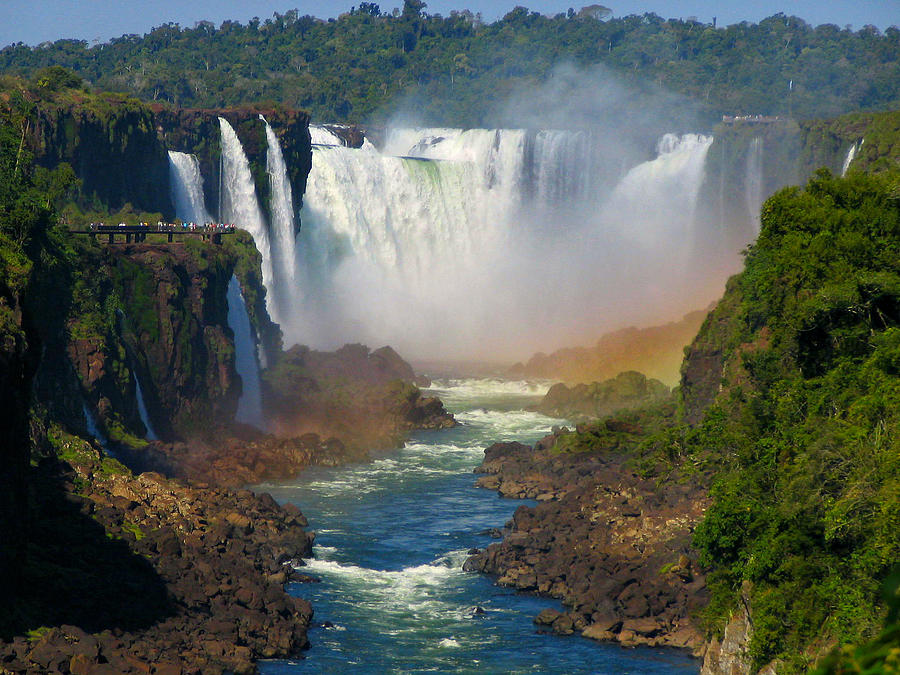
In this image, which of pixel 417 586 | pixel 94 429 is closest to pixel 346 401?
pixel 94 429

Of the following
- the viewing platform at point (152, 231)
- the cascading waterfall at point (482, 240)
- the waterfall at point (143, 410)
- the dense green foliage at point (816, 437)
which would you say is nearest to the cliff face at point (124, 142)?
the cascading waterfall at point (482, 240)

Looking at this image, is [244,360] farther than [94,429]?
Yes

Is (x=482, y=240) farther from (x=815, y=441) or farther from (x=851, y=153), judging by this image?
(x=815, y=441)

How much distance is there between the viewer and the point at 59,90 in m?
69.0

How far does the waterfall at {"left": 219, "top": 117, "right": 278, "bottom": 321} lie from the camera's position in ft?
265

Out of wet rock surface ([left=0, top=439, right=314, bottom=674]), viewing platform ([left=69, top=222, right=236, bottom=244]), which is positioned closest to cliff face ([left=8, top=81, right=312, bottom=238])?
viewing platform ([left=69, top=222, right=236, bottom=244])

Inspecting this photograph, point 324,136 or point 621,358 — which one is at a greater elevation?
point 324,136

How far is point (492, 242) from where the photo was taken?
108 metres

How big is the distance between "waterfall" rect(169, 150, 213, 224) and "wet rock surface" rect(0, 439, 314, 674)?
3322 centimetres

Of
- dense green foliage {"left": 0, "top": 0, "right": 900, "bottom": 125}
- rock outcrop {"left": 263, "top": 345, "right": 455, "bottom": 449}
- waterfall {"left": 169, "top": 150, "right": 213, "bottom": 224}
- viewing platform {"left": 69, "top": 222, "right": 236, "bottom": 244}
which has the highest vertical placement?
dense green foliage {"left": 0, "top": 0, "right": 900, "bottom": 125}

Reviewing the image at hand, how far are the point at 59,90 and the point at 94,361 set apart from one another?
25.3 meters

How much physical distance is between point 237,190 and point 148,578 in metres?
50.7

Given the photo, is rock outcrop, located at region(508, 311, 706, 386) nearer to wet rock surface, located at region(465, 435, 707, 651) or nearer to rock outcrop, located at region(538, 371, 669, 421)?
rock outcrop, located at region(538, 371, 669, 421)

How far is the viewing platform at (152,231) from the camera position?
58.7 metres
